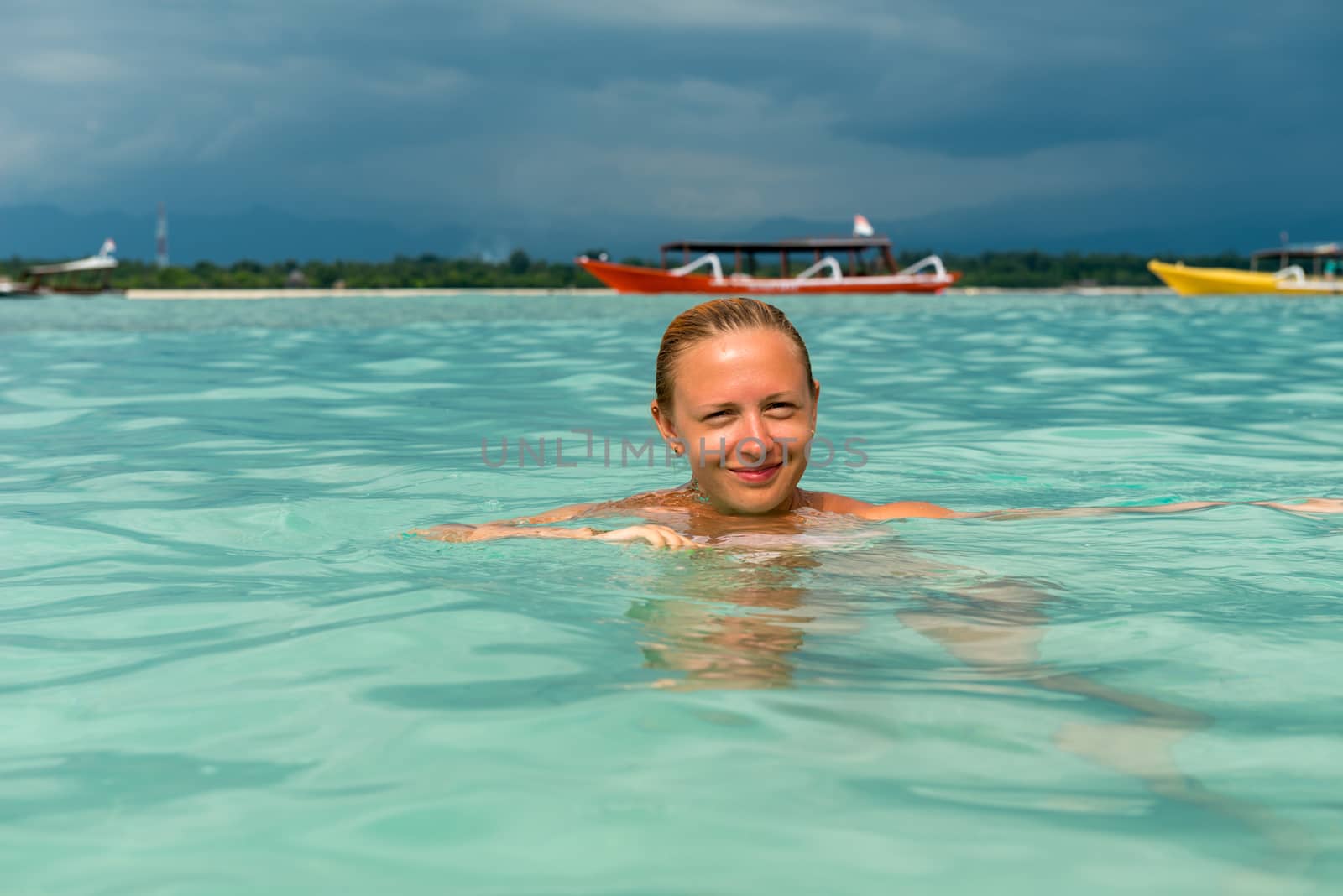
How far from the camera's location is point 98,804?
1.96 metres

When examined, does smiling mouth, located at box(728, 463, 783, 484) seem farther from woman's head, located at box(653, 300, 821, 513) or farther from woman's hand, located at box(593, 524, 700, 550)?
woman's hand, located at box(593, 524, 700, 550)

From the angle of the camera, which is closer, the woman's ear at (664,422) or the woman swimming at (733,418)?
the woman swimming at (733,418)

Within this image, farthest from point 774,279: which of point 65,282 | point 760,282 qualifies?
point 65,282

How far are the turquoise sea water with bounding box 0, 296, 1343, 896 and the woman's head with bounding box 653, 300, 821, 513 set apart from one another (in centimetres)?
22

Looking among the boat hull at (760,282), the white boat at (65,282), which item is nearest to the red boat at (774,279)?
the boat hull at (760,282)

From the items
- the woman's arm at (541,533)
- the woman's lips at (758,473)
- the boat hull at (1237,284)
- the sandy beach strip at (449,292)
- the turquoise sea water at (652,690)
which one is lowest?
the turquoise sea water at (652,690)

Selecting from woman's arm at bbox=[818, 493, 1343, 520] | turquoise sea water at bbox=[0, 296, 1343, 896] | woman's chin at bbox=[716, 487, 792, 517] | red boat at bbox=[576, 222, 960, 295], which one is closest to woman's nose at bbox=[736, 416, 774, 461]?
woman's chin at bbox=[716, 487, 792, 517]

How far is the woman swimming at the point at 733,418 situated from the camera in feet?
11.7

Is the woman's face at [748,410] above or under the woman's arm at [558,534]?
above

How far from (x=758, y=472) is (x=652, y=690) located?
1378 mm

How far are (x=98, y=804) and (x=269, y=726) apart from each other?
1.17 ft

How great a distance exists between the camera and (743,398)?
3.59m

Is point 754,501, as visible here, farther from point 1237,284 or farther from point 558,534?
point 1237,284

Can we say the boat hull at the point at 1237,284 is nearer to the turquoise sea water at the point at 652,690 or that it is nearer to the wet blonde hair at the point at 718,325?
the turquoise sea water at the point at 652,690
